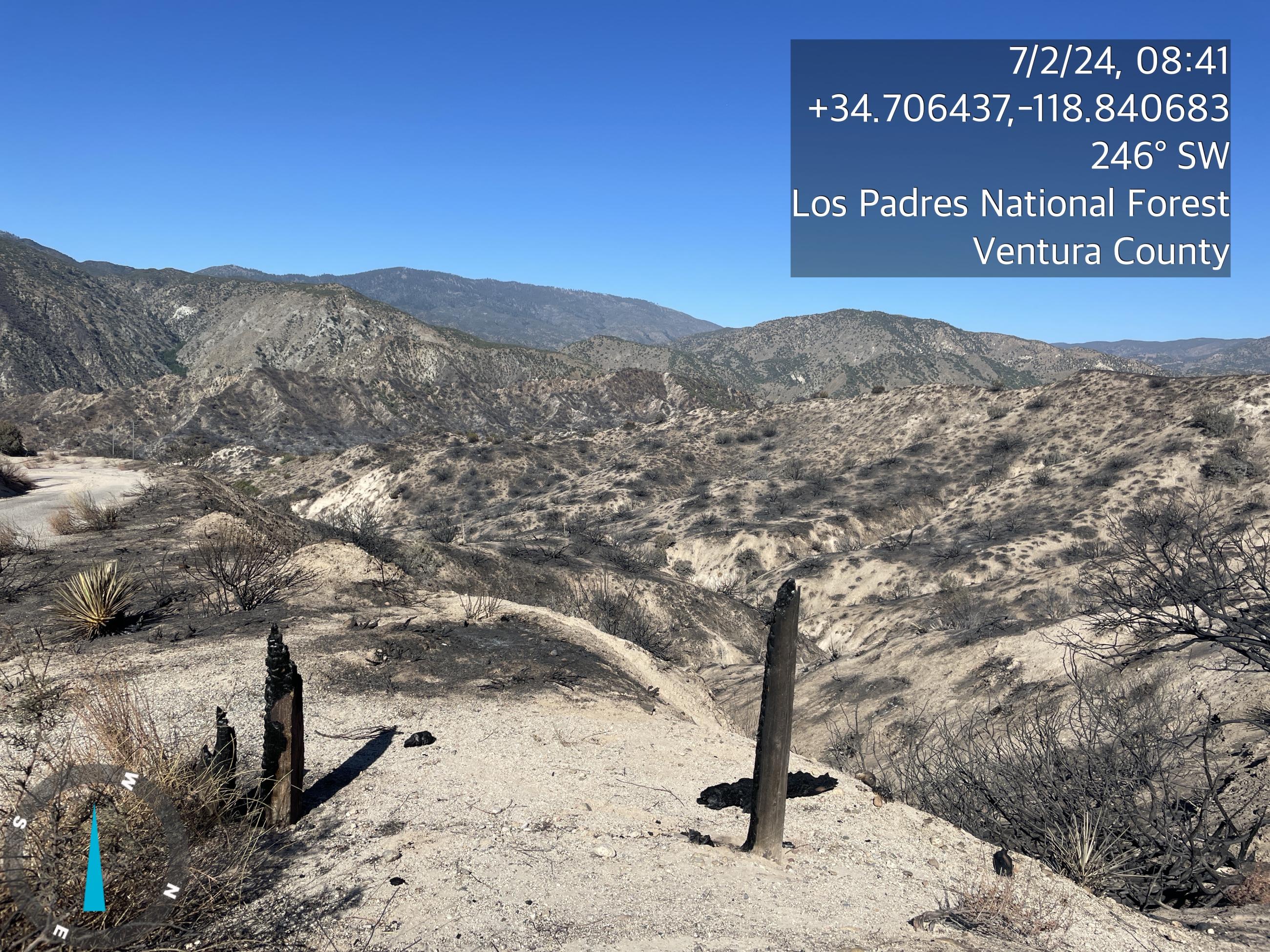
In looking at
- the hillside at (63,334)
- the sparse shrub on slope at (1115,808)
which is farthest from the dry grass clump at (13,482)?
the hillside at (63,334)

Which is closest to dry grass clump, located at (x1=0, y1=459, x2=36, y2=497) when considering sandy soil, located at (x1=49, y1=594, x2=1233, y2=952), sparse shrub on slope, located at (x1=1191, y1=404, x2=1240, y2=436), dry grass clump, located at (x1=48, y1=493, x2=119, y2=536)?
dry grass clump, located at (x1=48, y1=493, x2=119, y2=536)

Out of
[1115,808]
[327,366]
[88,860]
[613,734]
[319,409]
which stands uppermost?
[327,366]

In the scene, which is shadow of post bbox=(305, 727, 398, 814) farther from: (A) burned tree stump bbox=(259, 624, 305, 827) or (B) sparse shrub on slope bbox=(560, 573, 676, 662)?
(B) sparse shrub on slope bbox=(560, 573, 676, 662)

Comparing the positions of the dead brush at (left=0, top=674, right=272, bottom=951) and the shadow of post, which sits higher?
the dead brush at (left=0, top=674, right=272, bottom=951)

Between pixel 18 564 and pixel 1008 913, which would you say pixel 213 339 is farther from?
pixel 1008 913

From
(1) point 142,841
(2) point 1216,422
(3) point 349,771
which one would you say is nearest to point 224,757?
(1) point 142,841

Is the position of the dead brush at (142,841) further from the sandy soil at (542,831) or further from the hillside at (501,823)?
the sandy soil at (542,831)
